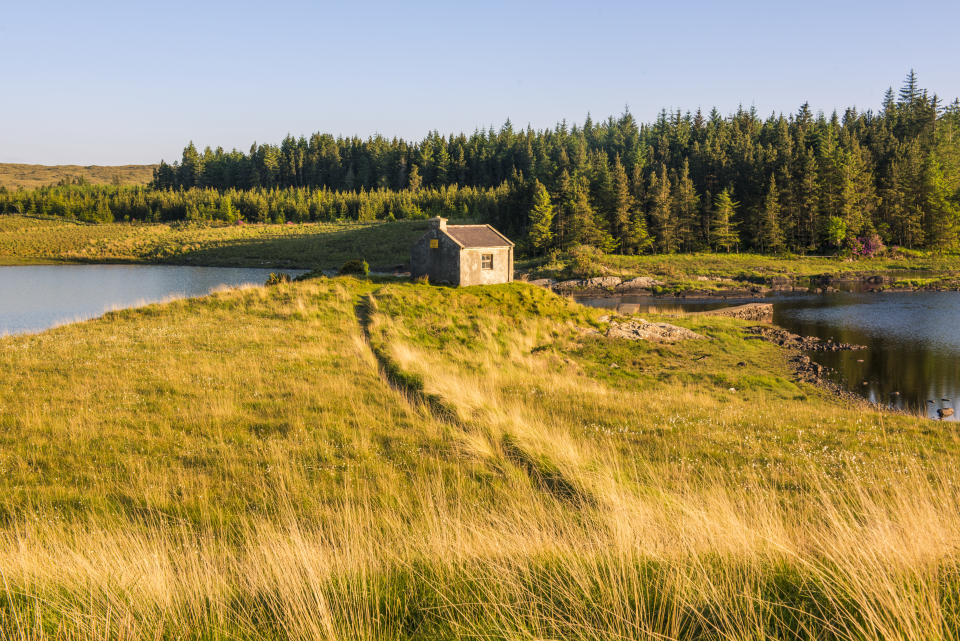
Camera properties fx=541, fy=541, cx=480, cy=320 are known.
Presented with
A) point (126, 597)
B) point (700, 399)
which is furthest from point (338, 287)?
point (126, 597)

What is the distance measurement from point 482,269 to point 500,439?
29.7 meters

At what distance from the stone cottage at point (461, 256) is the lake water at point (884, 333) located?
14288mm

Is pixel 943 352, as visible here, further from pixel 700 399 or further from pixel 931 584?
pixel 931 584

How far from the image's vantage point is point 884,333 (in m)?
36.5

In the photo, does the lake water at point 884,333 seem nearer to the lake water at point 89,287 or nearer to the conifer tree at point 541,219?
the conifer tree at point 541,219

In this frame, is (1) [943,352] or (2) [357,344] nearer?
(2) [357,344]

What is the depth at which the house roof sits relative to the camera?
38375 millimetres

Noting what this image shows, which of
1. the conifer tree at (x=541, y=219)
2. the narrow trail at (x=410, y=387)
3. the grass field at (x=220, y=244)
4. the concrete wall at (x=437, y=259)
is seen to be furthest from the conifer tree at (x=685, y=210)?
the narrow trail at (x=410, y=387)

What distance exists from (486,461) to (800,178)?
88.1 meters

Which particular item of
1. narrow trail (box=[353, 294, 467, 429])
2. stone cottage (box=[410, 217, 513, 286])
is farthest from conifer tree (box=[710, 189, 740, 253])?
narrow trail (box=[353, 294, 467, 429])

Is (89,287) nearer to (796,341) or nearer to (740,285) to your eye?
(796,341)

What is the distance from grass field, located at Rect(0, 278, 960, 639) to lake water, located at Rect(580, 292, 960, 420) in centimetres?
684

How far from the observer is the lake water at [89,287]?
40062 millimetres

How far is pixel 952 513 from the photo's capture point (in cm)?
490
